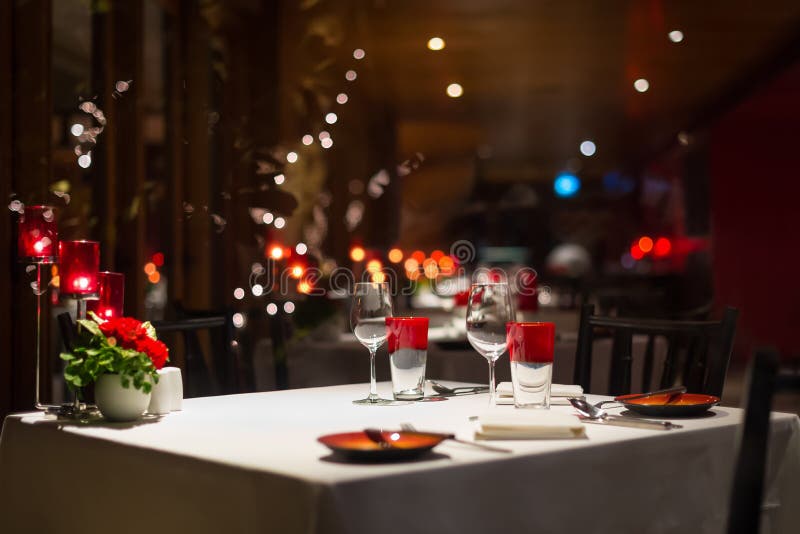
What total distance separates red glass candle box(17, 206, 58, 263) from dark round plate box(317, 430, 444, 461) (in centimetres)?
81

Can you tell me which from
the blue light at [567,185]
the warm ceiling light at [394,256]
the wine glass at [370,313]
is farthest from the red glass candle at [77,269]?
the blue light at [567,185]

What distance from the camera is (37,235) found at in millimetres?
1698

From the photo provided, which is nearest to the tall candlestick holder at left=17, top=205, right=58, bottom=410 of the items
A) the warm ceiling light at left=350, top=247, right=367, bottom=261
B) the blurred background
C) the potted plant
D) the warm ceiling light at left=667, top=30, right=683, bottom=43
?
the potted plant

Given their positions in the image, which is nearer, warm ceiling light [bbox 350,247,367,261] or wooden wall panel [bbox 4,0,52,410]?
wooden wall panel [bbox 4,0,52,410]

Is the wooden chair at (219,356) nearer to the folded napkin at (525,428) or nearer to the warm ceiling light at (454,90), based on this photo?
the folded napkin at (525,428)

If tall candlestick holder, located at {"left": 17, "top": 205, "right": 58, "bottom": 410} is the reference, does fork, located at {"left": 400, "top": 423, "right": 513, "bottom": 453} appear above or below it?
below

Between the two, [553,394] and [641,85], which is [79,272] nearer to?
[553,394]

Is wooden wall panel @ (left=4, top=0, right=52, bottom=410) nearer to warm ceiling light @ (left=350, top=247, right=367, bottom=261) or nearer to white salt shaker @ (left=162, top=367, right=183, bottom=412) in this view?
white salt shaker @ (left=162, top=367, right=183, bottom=412)

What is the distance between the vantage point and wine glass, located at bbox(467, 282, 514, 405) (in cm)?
157

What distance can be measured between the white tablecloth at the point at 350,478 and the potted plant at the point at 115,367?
0.13 ft

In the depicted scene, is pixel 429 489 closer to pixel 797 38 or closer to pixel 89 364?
pixel 89 364

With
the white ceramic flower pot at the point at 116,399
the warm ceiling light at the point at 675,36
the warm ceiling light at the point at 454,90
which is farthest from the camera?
the warm ceiling light at the point at 454,90

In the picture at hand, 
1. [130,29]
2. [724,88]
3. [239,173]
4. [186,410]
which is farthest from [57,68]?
[724,88]

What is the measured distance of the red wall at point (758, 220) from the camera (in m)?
11.0
